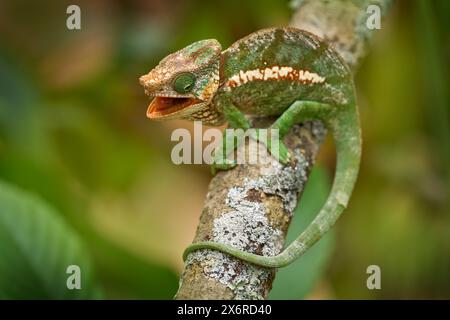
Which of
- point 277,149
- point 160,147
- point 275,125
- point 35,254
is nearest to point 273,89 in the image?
point 275,125

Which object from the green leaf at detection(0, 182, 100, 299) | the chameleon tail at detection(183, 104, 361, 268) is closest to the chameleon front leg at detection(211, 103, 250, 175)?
the chameleon tail at detection(183, 104, 361, 268)

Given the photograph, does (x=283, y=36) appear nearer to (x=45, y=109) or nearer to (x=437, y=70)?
(x=437, y=70)

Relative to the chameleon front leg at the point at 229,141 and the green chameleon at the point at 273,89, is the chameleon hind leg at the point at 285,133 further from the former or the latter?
the chameleon front leg at the point at 229,141

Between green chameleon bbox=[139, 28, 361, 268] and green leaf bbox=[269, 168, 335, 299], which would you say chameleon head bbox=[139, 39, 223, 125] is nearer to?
green chameleon bbox=[139, 28, 361, 268]

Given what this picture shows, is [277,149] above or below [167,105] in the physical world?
below

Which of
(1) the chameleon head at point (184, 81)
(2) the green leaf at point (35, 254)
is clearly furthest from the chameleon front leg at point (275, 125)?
(2) the green leaf at point (35, 254)

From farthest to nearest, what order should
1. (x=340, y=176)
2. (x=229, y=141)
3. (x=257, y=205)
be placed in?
1. (x=340, y=176)
2. (x=229, y=141)
3. (x=257, y=205)

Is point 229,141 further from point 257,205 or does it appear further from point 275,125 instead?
point 257,205
